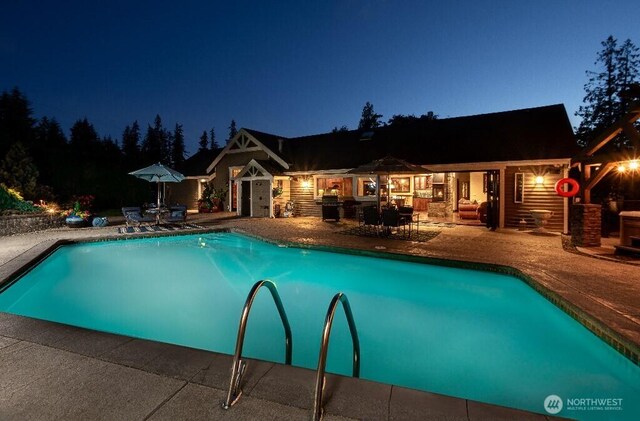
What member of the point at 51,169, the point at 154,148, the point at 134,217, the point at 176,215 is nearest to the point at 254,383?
the point at 134,217

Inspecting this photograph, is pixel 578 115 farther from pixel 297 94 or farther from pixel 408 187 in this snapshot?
pixel 297 94

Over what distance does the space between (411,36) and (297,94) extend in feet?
100

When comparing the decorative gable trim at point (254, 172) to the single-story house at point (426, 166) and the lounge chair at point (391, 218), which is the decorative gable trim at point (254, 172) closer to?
the single-story house at point (426, 166)

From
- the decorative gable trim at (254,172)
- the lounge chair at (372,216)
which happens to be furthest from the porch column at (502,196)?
the decorative gable trim at (254,172)

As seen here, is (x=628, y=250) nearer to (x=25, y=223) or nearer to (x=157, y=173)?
(x=157, y=173)

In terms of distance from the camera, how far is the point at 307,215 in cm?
1877

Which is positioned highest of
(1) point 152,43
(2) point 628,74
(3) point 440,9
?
(1) point 152,43

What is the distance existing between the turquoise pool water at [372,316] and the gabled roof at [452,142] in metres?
8.52

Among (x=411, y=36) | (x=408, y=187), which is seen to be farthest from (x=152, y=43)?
(x=408, y=187)

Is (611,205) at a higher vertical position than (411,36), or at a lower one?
lower

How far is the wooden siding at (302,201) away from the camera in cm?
1850

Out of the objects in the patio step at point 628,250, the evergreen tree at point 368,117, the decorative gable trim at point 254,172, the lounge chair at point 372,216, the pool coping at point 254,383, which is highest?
the evergreen tree at point 368,117

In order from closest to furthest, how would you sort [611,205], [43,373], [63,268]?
[43,373], [63,268], [611,205]

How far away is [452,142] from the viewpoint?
15711 mm
